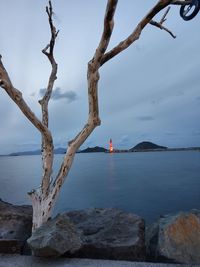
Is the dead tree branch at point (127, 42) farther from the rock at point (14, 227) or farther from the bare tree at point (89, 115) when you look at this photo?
the rock at point (14, 227)

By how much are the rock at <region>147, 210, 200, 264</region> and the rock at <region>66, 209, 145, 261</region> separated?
0.39 metres

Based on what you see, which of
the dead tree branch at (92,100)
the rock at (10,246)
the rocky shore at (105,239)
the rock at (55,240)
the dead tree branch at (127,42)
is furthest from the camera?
the dead tree branch at (127,42)

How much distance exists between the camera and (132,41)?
604 centimetres

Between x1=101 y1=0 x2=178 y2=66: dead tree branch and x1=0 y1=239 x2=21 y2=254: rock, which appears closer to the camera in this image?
x1=0 y1=239 x2=21 y2=254: rock

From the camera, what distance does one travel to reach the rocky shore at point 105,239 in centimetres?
504

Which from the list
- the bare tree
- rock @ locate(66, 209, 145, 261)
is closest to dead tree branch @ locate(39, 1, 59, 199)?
the bare tree

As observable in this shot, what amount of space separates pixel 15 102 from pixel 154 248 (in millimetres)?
4085

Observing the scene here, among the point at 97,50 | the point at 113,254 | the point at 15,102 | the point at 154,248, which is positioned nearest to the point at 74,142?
the point at 15,102

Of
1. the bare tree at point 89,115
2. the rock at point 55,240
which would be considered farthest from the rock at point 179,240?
the bare tree at point 89,115

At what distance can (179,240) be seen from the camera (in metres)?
5.75

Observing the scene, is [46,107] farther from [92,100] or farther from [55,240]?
[55,240]

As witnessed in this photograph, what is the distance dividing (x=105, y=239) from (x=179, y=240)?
4.70 ft

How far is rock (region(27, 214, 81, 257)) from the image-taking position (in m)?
4.90

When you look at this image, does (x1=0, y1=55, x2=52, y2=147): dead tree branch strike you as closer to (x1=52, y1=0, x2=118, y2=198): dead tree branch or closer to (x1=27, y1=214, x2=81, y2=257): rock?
(x1=52, y1=0, x2=118, y2=198): dead tree branch
